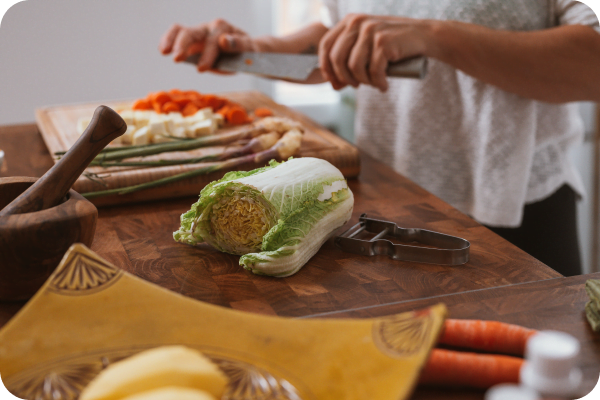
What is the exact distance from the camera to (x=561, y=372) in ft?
1.55

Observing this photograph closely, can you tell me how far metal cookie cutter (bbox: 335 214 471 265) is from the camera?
1.03 meters

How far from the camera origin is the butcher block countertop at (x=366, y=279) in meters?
0.87

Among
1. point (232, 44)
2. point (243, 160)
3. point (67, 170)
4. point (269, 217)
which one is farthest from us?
point (232, 44)

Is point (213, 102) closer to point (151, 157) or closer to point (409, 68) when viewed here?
point (151, 157)

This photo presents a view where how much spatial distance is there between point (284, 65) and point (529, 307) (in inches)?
47.3

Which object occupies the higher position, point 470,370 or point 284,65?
point 284,65

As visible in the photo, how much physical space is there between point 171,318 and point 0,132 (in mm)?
1674

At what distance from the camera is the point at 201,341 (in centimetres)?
66

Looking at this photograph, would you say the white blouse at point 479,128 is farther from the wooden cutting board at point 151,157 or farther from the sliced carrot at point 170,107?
the sliced carrot at point 170,107

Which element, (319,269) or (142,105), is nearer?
(319,269)

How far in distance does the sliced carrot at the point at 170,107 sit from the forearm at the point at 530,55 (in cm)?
86

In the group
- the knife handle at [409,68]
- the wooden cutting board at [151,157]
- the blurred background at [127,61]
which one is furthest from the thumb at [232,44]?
the blurred background at [127,61]

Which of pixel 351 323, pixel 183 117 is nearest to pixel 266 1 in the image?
pixel 183 117

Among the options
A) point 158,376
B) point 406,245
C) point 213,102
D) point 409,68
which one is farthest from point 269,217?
point 213,102
